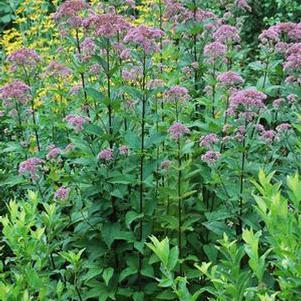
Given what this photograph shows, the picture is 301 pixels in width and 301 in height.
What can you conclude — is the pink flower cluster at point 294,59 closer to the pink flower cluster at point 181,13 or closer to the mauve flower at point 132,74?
the mauve flower at point 132,74

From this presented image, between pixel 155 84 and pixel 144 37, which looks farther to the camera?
pixel 155 84

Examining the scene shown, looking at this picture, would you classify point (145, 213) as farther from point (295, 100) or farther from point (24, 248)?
point (295, 100)

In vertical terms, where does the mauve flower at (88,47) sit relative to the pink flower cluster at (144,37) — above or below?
below

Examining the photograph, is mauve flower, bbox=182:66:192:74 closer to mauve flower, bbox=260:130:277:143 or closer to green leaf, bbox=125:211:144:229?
mauve flower, bbox=260:130:277:143

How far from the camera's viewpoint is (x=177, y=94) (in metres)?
3.12

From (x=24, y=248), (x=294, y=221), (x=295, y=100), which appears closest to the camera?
(x=294, y=221)

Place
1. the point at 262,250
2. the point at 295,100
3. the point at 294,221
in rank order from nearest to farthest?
the point at 294,221, the point at 262,250, the point at 295,100

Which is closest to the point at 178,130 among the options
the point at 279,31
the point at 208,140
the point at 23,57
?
the point at 208,140

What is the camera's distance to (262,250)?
3.00m

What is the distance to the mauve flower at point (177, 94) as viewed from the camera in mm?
3096

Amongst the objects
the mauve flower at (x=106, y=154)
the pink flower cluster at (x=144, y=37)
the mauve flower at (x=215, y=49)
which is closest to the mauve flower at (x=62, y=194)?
the mauve flower at (x=106, y=154)

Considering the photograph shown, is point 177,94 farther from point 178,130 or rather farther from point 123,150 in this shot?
point 123,150

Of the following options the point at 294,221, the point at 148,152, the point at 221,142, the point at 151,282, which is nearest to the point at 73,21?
the point at 148,152

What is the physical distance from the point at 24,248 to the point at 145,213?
0.81 m
